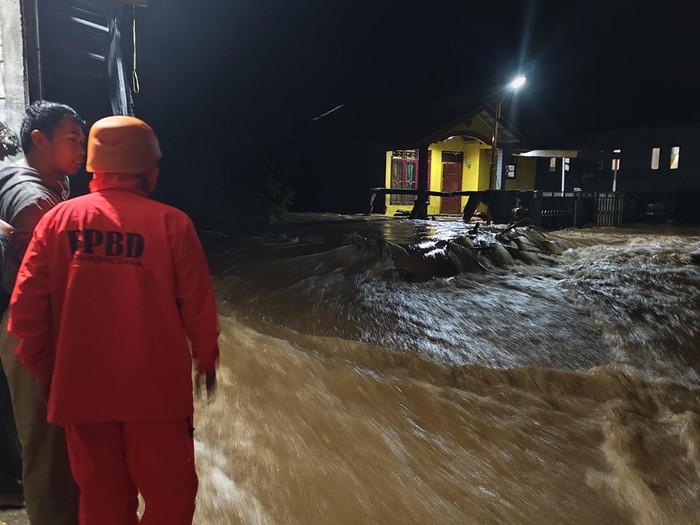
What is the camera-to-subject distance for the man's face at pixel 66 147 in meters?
2.38

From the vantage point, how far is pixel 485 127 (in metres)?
19.0

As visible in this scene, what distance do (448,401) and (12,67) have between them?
4.04 m

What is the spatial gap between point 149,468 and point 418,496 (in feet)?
5.76

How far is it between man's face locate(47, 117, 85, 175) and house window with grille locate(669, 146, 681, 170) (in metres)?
26.1

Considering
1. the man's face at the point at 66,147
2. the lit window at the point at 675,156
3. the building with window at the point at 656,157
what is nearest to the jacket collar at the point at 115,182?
the man's face at the point at 66,147

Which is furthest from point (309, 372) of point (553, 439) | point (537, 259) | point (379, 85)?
point (379, 85)

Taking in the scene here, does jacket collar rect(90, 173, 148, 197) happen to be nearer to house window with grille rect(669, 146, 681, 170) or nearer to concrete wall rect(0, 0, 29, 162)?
concrete wall rect(0, 0, 29, 162)

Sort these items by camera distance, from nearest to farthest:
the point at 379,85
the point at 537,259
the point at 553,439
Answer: the point at 553,439 < the point at 537,259 < the point at 379,85

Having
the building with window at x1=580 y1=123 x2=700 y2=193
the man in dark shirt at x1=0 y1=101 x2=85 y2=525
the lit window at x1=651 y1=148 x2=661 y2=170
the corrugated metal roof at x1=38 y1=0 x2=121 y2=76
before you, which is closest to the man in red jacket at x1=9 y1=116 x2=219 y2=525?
the man in dark shirt at x1=0 y1=101 x2=85 y2=525

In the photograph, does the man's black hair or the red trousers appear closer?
the red trousers

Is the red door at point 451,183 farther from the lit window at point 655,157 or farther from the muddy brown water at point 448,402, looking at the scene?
the muddy brown water at point 448,402

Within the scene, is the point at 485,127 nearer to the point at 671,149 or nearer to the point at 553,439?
the point at 671,149

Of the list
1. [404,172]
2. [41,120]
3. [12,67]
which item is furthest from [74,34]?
[404,172]

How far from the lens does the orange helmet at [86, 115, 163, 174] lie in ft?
6.27
